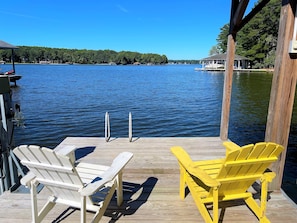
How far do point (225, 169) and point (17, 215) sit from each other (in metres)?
1.85

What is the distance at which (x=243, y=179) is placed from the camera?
73.1 inches

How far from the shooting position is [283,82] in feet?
7.58

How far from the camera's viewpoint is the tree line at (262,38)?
33700mm

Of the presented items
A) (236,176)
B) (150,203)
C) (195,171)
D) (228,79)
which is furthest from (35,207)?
(228,79)

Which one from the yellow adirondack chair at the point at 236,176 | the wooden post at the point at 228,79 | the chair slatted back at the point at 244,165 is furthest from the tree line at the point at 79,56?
the chair slatted back at the point at 244,165

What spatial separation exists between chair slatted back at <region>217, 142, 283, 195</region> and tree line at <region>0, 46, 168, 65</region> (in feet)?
261

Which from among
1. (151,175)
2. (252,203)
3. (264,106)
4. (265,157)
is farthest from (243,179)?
(264,106)

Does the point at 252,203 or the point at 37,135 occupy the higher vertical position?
the point at 252,203

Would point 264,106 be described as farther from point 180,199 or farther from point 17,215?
point 17,215

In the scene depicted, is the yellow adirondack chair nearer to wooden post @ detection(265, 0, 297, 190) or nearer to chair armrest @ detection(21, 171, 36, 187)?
wooden post @ detection(265, 0, 297, 190)

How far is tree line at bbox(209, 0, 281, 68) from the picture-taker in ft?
111

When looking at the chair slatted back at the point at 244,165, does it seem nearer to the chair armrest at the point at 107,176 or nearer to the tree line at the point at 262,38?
the chair armrest at the point at 107,176

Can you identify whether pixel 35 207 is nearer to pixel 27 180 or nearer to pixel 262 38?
pixel 27 180

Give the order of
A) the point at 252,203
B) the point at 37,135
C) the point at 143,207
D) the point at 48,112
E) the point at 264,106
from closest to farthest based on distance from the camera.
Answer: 1. the point at 252,203
2. the point at 143,207
3. the point at 37,135
4. the point at 48,112
5. the point at 264,106
